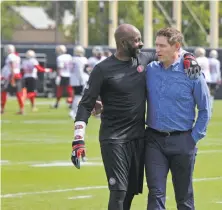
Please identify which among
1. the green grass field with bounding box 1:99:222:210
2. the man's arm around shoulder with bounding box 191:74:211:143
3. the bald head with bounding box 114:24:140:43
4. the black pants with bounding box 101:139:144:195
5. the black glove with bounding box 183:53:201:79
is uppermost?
the bald head with bounding box 114:24:140:43

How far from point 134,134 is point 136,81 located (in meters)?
0.45

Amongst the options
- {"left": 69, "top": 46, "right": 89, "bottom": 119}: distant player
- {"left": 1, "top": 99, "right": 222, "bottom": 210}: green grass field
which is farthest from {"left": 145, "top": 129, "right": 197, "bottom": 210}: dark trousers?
{"left": 69, "top": 46, "right": 89, "bottom": 119}: distant player

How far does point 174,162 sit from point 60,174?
5.69m

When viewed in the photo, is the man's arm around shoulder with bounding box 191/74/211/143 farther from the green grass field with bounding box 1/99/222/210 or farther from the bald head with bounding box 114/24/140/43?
the green grass field with bounding box 1/99/222/210

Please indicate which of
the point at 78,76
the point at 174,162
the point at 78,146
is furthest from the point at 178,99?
the point at 78,76

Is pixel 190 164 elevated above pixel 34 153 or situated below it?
above

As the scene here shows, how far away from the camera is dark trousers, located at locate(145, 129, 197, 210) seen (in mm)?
8078

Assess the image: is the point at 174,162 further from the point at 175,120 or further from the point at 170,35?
the point at 170,35

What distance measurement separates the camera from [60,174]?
44.9ft

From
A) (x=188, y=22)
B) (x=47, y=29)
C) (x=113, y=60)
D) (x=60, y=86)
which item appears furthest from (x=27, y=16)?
(x=113, y=60)

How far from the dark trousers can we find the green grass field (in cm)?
249

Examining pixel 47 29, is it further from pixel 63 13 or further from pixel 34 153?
pixel 34 153

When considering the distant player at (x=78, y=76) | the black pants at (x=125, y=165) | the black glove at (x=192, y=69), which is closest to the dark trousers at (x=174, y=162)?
the black pants at (x=125, y=165)

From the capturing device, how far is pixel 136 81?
822 centimetres
